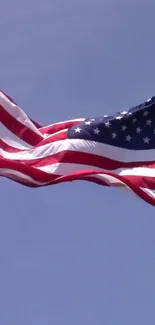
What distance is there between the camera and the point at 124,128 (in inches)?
1108

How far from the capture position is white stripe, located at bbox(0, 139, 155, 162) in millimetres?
27547

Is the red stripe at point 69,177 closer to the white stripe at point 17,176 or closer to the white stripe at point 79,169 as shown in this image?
the white stripe at point 17,176

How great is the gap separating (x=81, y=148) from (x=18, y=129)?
1.82 metres

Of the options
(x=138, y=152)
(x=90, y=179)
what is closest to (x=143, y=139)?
(x=138, y=152)

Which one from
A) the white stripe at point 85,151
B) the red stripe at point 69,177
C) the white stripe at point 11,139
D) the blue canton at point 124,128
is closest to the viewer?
the red stripe at point 69,177

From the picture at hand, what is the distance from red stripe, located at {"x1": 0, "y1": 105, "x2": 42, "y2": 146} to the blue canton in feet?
2.95

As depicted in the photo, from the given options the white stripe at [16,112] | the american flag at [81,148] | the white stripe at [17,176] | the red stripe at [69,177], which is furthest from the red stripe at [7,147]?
the white stripe at [17,176]

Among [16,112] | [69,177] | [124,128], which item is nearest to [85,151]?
[124,128]

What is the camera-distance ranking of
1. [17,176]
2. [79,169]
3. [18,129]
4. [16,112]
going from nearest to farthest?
[17,176], [79,169], [18,129], [16,112]

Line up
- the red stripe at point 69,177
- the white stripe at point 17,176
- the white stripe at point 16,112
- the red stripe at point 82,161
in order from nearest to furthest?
the red stripe at point 69,177 → the white stripe at point 17,176 → the red stripe at point 82,161 → the white stripe at point 16,112

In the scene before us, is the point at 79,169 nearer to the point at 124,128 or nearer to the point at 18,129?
the point at 124,128

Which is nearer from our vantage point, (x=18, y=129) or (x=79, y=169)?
(x=79, y=169)

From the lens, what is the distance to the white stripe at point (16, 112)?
93.8 feet

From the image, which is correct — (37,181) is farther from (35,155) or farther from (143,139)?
(143,139)
